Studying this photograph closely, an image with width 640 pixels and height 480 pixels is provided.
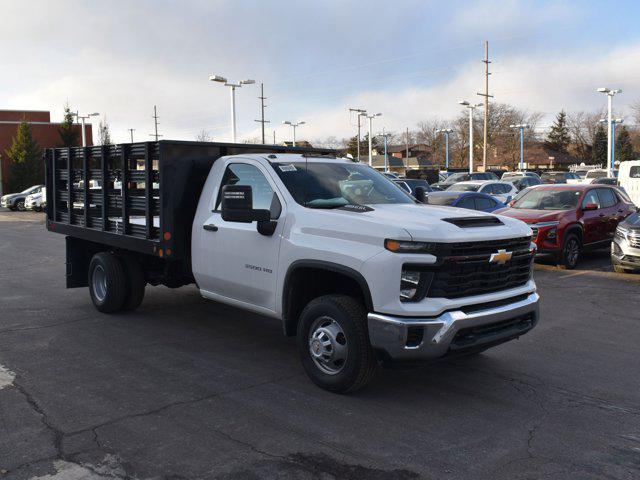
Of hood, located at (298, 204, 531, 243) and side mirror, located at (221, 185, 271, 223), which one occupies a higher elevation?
side mirror, located at (221, 185, 271, 223)

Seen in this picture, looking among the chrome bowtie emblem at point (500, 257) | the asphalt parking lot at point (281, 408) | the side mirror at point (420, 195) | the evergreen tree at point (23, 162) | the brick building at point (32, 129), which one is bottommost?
the asphalt parking lot at point (281, 408)

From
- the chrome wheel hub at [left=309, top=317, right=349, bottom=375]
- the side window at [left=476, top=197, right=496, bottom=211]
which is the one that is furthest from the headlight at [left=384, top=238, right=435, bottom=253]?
the side window at [left=476, top=197, right=496, bottom=211]

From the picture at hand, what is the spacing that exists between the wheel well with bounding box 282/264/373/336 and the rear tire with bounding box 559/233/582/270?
313 inches

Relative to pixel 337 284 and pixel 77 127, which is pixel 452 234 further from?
pixel 77 127

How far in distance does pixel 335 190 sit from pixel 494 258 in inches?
65.3

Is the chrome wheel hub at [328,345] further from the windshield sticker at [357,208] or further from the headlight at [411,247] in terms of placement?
the windshield sticker at [357,208]

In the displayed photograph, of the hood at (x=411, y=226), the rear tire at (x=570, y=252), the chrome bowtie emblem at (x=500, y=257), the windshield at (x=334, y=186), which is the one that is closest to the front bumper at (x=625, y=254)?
the rear tire at (x=570, y=252)

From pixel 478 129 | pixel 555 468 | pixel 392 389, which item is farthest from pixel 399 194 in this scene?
pixel 478 129

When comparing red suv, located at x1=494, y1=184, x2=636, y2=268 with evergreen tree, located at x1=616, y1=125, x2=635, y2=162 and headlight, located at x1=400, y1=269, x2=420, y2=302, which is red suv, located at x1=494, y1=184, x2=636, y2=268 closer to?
headlight, located at x1=400, y1=269, x2=420, y2=302

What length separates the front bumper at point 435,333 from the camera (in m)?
4.47

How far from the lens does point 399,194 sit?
6.31 m

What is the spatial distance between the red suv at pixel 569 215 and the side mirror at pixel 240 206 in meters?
8.03

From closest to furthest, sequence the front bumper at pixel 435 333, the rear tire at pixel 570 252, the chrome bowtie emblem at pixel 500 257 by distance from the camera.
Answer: the front bumper at pixel 435 333 < the chrome bowtie emblem at pixel 500 257 < the rear tire at pixel 570 252

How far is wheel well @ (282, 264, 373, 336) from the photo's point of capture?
517cm
